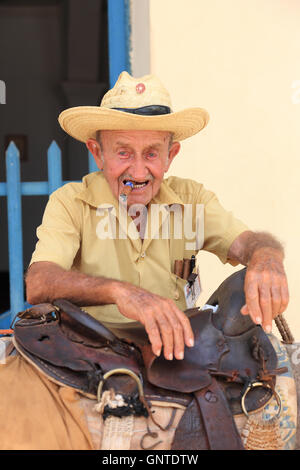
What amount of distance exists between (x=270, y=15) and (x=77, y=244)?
1909mm

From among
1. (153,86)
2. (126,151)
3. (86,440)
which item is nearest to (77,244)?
(126,151)

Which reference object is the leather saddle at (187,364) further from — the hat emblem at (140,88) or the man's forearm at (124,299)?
the hat emblem at (140,88)

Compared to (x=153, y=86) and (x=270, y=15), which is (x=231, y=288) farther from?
(x=270, y=15)

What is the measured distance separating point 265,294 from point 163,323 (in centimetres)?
31

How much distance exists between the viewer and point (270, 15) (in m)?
2.83

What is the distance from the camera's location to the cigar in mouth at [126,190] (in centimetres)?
185

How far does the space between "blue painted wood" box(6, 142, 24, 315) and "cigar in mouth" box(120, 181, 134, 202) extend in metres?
1.25

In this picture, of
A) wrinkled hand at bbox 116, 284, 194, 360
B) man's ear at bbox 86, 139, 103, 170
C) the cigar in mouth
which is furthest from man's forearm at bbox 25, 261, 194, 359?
man's ear at bbox 86, 139, 103, 170

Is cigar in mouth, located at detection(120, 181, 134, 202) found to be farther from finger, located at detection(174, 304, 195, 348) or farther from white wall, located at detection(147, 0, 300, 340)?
white wall, located at detection(147, 0, 300, 340)

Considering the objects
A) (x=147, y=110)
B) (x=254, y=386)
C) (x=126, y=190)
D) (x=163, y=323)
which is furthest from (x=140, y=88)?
(x=254, y=386)

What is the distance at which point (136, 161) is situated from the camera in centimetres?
182

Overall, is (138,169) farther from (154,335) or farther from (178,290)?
(154,335)

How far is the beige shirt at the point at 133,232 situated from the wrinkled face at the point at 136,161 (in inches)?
4.0

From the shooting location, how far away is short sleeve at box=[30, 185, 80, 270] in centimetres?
172
